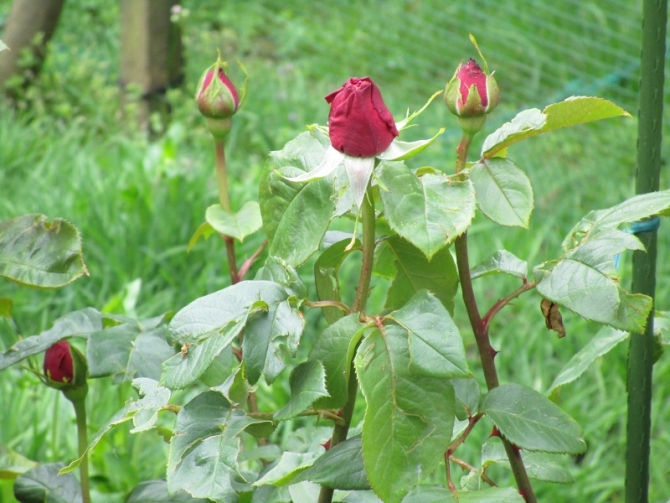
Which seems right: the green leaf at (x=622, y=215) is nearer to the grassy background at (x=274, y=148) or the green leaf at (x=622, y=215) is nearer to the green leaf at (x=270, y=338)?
the green leaf at (x=270, y=338)

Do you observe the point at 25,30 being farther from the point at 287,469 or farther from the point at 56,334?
the point at 287,469

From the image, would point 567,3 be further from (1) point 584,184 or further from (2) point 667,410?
(2) point 667,410

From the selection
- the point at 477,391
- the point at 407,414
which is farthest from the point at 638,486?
the point at 407,414

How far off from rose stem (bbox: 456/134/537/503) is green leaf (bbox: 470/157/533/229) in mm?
19

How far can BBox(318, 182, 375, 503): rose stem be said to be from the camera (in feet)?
2.05

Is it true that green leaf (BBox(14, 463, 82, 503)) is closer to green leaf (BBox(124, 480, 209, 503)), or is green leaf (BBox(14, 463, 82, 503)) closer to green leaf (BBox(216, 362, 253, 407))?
green leaf (BBox(124, 480, 209, 503))

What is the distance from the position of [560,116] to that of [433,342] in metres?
0.21

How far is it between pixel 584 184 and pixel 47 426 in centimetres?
190

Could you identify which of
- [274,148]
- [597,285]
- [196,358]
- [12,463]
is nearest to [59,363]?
[12,463]

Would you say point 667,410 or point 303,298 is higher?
point 303,298

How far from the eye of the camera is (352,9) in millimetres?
4109

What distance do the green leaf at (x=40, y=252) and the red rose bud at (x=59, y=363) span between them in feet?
0.42

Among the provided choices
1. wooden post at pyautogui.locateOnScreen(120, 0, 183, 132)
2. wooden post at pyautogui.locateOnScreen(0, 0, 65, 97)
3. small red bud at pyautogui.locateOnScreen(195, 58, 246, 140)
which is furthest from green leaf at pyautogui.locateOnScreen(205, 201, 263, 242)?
wooden post at pyautogui.locateOnScreen(0, 0, 65, 97)

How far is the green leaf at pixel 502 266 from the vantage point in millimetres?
713
